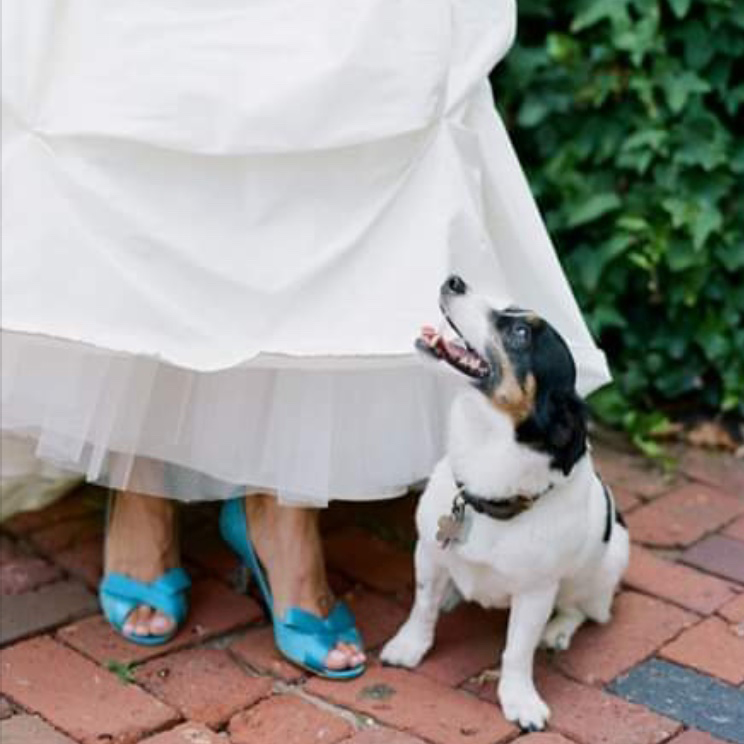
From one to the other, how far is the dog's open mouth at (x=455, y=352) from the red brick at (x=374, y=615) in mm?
715

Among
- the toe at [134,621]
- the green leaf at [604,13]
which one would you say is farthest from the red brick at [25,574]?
the green leaf at [604,13]

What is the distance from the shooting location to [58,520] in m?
3.19

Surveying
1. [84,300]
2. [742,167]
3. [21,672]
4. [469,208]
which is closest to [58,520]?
[21,672]

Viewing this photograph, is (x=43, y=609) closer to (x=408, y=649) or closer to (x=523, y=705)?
(x=408, y=649)

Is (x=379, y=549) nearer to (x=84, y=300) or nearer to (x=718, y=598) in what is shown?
(x=718, y=598)

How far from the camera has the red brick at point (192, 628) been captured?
2.69 meters

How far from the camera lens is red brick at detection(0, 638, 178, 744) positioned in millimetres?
2457

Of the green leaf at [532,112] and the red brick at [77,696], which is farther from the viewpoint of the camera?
the green leaf at [532,112]

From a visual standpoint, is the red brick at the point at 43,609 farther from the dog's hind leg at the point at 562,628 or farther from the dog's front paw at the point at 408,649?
the dog's hind leg at the point at 562,628

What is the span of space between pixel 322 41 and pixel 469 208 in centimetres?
38

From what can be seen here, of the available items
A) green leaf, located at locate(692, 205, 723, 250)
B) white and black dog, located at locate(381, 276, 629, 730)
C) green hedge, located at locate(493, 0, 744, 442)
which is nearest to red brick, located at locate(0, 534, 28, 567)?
white and black dog, located at locate(381, 276, 629, 730)

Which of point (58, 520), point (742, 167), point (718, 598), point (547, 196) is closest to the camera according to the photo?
point (718, 598)

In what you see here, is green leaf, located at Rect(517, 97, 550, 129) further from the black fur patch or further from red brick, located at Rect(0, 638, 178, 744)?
red brick, located at Rect(0, 638, 178, 744)

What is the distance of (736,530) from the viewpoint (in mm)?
3189
